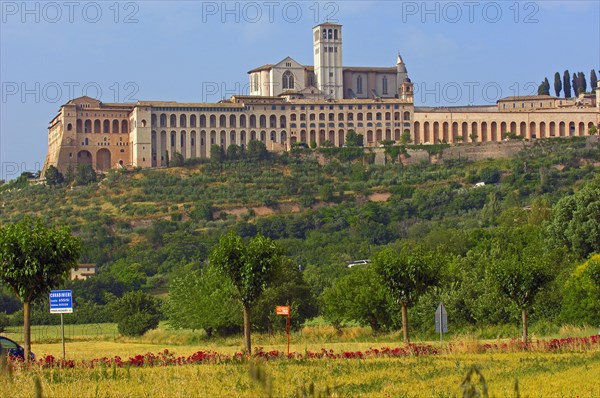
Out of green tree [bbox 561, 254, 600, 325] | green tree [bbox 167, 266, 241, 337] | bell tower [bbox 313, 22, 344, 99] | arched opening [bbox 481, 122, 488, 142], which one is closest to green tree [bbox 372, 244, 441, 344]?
green tree [bbox 561, 254, 600, 325]

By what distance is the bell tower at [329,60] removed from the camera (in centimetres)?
12950

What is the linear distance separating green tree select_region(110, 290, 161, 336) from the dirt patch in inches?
2498

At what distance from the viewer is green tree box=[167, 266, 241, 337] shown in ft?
145

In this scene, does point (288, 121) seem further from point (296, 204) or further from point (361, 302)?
point (361, 302)

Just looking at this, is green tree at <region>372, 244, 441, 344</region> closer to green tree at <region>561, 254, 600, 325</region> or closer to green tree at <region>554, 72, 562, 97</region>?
green tree at <region>561, 254, 600, 325</region>

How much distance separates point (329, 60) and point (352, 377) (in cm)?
11091

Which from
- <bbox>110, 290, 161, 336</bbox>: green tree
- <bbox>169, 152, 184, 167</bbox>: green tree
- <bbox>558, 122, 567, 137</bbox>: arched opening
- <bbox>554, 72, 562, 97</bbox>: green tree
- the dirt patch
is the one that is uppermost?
<bbox>554, 72, 562, 97</bbox>: green tree

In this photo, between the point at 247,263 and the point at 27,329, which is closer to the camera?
the point at 27,329

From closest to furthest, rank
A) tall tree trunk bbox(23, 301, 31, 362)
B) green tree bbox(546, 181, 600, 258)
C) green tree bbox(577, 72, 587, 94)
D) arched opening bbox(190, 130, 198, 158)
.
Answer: tall tree trunk bbox(23, 301, 31, 362)
green tree bbox(546, 181, 600, 258)
arched opening bbox(190, 130, 198, 158)
green tree bbox(577, 72, 587, 94)

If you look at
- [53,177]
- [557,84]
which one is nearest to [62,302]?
[53,177]

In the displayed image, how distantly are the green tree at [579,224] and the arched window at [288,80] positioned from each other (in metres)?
77.4

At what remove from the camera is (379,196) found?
114 metres

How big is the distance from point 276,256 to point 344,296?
13793 mm

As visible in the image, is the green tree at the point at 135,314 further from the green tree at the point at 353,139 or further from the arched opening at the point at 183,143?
the green tree at the point at 353,139
